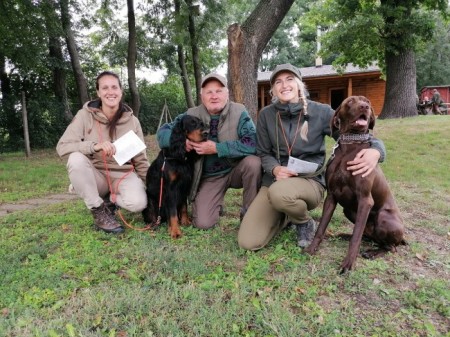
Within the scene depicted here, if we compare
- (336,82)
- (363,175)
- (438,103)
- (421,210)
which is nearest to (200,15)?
(336,82)

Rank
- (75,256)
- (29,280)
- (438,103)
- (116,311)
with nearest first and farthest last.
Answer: (116,311), (29,280), (75,256), (438,103)

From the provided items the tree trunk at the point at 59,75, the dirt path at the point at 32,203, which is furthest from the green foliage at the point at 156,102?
the dirt path at the point at 32,203

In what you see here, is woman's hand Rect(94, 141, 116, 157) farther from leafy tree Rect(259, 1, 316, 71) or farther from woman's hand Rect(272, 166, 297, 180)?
leafy tree Rect(259, 1, 316, 71)

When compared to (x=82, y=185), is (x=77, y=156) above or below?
above

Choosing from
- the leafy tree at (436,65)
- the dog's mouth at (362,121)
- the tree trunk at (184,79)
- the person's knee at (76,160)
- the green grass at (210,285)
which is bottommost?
the green grass at (210,285)

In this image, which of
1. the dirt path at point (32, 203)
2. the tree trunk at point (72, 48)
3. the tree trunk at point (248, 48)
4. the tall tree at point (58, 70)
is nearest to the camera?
the dirt path at point (32, 203)

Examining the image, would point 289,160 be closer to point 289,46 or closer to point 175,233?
point 175,233

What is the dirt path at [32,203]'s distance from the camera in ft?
16.5

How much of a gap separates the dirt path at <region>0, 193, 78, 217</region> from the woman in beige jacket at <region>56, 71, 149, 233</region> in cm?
193

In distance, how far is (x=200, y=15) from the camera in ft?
50.9

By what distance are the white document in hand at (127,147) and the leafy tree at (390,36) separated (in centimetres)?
1063

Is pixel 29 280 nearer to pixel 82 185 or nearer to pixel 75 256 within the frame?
pixel 75 256

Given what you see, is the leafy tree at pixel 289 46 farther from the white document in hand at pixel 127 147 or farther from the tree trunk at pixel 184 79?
the white document in hand at pixel 127 147

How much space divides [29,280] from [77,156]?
1.31m
